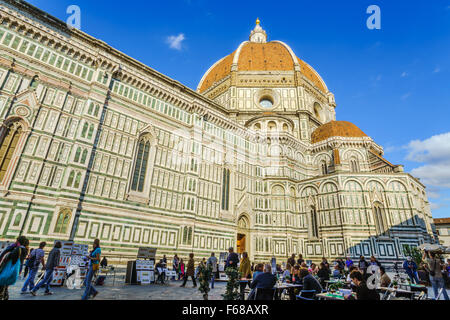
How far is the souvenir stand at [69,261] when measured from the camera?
8636 mm

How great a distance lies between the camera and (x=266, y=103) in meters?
35.8

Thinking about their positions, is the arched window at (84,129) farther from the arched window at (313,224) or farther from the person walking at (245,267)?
the arched window at (313,224)

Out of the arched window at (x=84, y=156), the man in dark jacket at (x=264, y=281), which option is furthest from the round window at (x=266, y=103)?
the man in dark jacket at (x=264, y=281)

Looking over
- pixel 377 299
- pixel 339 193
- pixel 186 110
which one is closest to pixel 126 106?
pixel 186 110

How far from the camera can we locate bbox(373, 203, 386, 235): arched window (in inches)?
878

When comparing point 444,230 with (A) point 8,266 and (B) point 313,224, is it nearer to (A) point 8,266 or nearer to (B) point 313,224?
(B) point 313,224

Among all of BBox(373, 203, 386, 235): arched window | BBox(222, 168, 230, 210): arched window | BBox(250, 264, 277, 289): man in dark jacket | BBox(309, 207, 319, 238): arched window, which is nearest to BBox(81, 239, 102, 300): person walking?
BBox(250, 264, 277, 289): man in dark jacket

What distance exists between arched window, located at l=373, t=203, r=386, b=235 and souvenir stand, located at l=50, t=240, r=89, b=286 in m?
24.2

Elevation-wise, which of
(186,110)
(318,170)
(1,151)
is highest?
(186,110)

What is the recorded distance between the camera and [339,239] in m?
22.5

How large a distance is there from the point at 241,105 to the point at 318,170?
46.3 ft

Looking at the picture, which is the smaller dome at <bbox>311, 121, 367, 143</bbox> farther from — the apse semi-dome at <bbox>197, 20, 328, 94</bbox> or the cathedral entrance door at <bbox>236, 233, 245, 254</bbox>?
the cathedral entrance door at <bbox>236, 233, 245, 254</bbox>

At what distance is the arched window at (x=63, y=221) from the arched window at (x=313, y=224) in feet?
72.3
